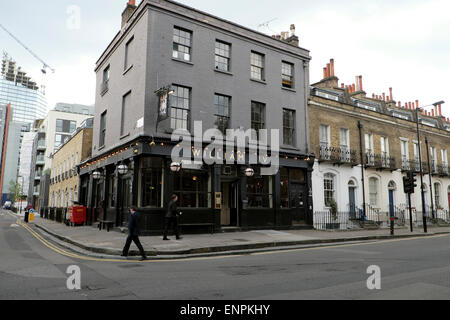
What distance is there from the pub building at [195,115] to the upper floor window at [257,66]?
0.06 meters

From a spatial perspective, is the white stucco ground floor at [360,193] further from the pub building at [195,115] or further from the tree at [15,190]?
the tree at [15,190]

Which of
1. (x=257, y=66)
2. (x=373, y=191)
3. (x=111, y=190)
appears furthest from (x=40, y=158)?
(x=373, y=191)

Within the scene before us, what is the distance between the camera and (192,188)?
16.2 meters

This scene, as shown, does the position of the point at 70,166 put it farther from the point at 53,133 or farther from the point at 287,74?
the point at 53,133

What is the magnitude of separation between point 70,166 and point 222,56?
742 inches

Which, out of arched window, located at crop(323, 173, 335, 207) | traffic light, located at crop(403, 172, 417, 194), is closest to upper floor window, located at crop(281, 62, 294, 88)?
arched window, located at crop(323, 173, 335, 207)

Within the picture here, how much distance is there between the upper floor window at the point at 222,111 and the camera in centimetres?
1752

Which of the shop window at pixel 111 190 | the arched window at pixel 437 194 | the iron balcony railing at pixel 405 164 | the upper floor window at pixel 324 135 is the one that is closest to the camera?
the shop window at pixel 111 190

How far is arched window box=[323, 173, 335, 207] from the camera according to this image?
2122 cm

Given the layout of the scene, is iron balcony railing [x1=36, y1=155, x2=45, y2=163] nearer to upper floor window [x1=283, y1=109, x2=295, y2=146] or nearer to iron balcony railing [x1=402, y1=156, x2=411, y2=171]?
upper floor window [x1=283, y1=109, x2=295, y2=146]

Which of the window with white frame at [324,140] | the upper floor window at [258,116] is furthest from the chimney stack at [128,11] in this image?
the window with white frame at [324,140]

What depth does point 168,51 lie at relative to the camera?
16.3 m
